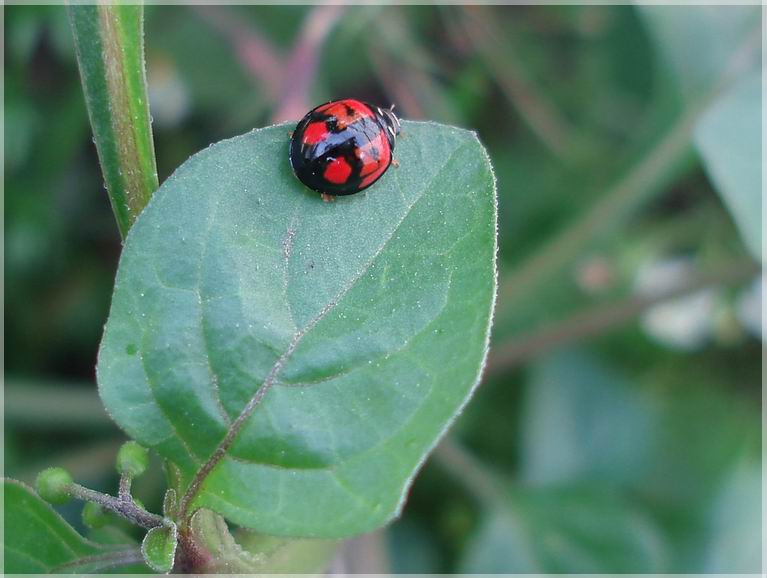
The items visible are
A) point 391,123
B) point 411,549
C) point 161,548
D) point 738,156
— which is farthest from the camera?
point 411,549

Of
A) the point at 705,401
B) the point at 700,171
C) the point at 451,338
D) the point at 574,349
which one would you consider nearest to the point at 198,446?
the point at 451,338

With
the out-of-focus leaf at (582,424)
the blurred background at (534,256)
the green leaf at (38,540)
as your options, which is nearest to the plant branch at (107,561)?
the green leaf at (38,540)

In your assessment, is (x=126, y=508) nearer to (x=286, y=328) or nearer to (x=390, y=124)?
(x=286, y=328)

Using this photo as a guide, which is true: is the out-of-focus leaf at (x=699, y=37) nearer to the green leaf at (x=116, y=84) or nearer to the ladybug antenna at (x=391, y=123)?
the ladybug antenna at (x=391, y=123)

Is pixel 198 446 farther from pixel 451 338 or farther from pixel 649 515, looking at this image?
pixel 649 515

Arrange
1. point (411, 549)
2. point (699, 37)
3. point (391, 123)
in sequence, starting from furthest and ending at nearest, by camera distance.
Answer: point (411, 549) → point (699, 37) → point (391, 123)

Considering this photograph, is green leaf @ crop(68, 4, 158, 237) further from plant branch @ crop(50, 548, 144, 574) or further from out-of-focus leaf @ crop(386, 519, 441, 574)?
out-of-focus leaf @ crop(386, 519, 441, 574)

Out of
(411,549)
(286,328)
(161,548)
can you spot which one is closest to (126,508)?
(161,548)

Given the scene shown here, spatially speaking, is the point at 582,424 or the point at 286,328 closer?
the point at 286,328
